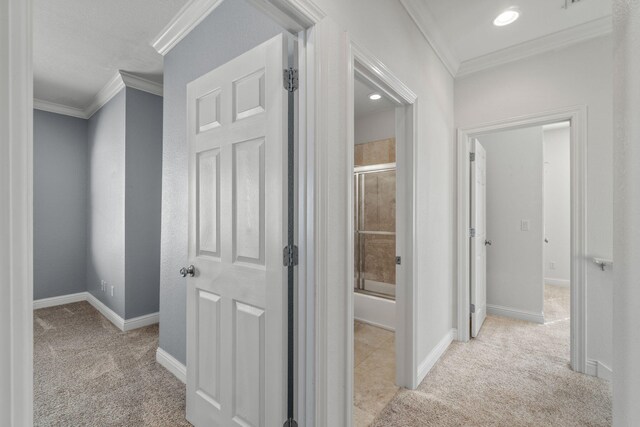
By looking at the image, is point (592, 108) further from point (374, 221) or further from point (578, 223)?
point (374, 221)

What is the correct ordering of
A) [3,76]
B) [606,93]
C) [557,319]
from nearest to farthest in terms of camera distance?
[3,76] → [606,93] → [557,319]

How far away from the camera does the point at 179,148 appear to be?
2.24 m

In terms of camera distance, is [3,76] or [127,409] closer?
[3,76]

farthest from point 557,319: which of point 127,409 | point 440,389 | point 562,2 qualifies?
point 127,409

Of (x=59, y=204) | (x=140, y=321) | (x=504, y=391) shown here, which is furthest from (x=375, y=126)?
(x=59, y=204)

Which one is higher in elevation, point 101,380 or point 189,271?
point 189,271

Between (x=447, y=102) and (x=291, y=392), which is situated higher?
(x=447, y=102)

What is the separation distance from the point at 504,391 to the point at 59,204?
5.31m

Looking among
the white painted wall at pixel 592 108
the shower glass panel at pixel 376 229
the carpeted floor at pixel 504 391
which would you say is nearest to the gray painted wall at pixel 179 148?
the carpeted floor at pixel 504 391

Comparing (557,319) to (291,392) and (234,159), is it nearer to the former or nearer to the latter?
(291,392)

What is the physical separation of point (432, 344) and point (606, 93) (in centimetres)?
236

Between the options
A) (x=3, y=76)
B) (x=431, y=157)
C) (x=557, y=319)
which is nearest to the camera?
(x=3, y=76)

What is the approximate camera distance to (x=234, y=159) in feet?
4.80

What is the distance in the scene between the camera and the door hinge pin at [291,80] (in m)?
1.29
